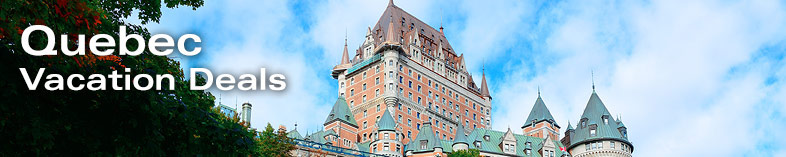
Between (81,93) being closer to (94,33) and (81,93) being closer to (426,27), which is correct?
(94,33)

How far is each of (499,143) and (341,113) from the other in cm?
2203

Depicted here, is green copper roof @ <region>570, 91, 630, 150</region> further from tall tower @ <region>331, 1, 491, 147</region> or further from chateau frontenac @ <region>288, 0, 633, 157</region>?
tall tower @ <region>331, 1, 491, 147</region>

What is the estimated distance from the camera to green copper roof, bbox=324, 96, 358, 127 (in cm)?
10819

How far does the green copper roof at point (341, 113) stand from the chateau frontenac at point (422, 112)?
18 cm

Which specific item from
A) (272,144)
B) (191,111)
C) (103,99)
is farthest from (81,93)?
(272,144)

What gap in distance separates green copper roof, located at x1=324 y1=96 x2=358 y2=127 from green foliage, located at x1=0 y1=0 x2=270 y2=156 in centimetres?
9027

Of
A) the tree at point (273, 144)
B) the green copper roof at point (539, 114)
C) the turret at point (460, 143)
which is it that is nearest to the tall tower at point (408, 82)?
the green copper roof at point (539, 114)

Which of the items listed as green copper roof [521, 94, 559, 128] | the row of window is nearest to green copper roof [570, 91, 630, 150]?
the row of window

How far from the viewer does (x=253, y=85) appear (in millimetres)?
18250

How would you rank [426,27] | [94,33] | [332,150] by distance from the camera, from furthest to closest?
1. [426,27]
2. [332,150]
3. [94,33]

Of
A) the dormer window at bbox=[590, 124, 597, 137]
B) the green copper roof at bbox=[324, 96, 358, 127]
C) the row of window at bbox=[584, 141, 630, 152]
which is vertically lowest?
the row of window at bbox=[584, 141, 630, 152]

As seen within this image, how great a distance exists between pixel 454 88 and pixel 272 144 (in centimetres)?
7890

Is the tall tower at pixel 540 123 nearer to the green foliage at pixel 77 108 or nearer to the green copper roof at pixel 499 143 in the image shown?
the green copper roof at pixel 499 143

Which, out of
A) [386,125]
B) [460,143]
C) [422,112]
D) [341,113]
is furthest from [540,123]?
[341,113]
